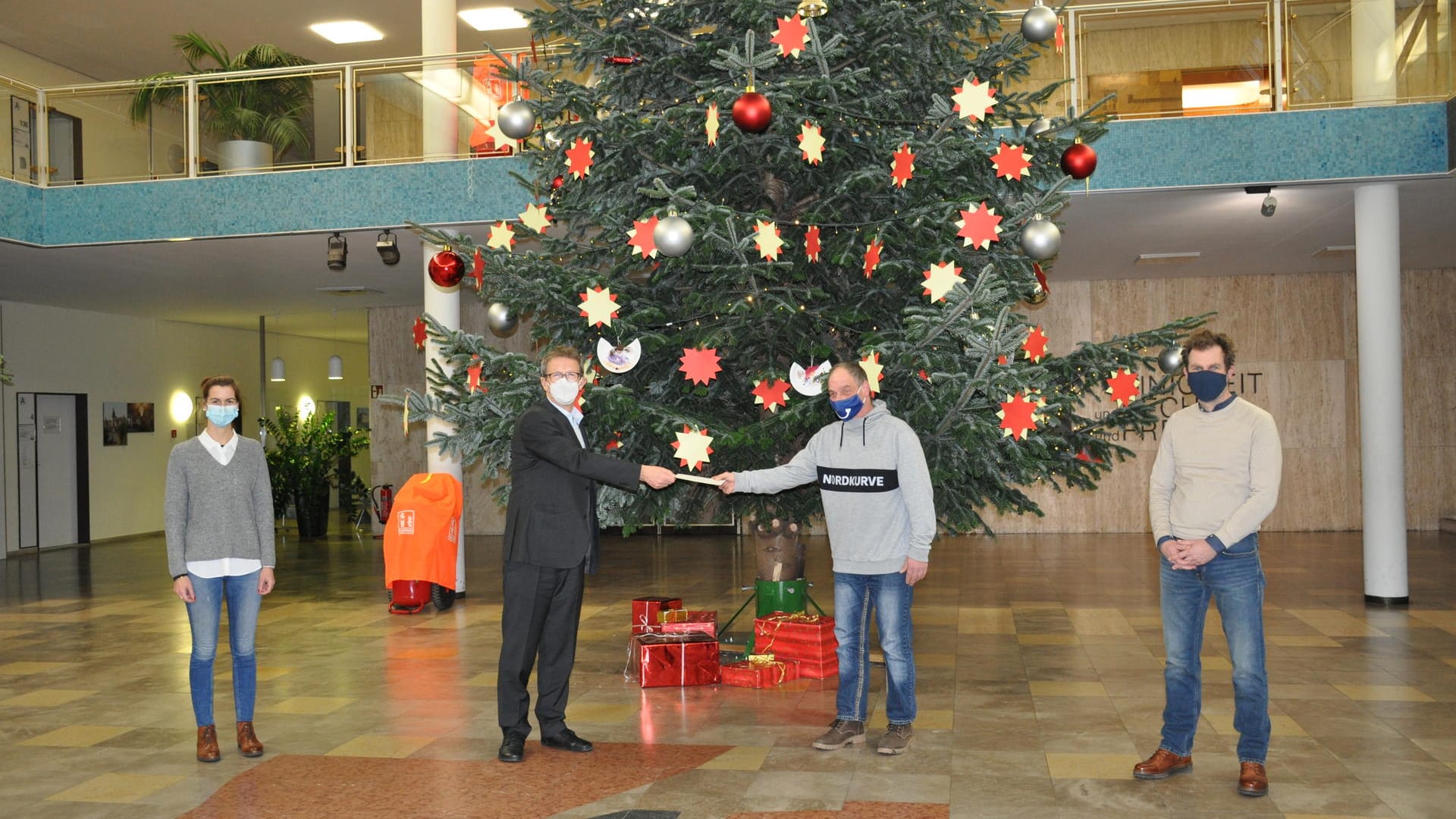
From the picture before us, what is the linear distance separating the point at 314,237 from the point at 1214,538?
9146 millimetres

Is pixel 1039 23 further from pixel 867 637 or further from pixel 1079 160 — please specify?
pixel 867 637

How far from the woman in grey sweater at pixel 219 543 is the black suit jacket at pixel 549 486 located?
112 centimetres

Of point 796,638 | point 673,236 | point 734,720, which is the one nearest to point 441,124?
point 673,236

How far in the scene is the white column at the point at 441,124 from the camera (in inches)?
413

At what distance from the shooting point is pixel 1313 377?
50.6ft

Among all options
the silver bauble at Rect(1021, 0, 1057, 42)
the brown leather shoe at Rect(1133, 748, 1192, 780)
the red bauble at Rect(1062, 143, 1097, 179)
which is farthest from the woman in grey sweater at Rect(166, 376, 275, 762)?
the silver bauble at Rect(1021, 0, 1057, 42)

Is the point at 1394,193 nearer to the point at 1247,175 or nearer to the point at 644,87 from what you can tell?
the point at 1247,175

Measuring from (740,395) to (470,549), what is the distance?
9436mm

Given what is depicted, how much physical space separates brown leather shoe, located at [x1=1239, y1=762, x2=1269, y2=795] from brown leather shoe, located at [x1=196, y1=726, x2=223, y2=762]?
4303mm

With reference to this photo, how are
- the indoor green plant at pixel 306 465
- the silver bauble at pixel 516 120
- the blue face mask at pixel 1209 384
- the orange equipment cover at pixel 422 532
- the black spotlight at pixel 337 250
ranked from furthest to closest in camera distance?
the indoor green plant at pixel 306 465 → the black spotlight at pixel 337 250 → the orange equipment cover at pixel 422 532 → the silver bauble at pixel 516 120 → the blue face mask at pixel 1209 384

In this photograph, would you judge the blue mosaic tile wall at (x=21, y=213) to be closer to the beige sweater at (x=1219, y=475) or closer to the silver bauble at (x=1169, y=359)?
the silver bauble at (x=1169, y=359)

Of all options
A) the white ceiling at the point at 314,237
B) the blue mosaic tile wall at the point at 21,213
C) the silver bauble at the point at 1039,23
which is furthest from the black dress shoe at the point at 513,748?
the blue mosaic tile wall at the point at 21,213

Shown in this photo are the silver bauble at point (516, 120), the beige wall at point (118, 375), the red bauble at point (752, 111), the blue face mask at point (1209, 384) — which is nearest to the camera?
the blue face mask at point (1209, 384)

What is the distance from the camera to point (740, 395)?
22.5ft
